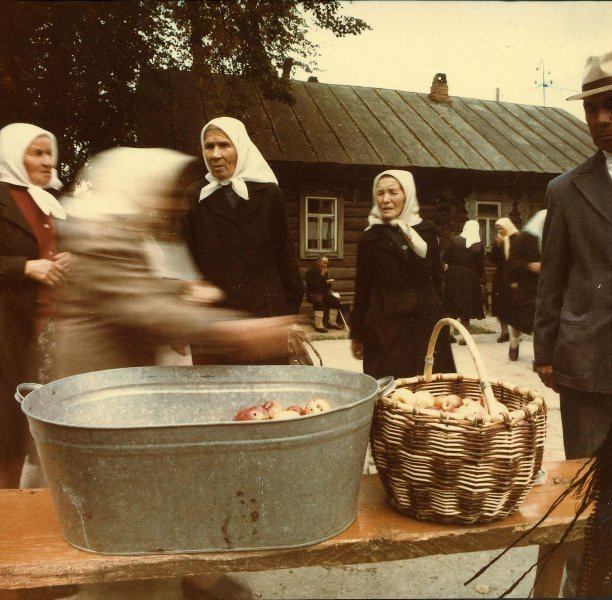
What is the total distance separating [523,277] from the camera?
485cm

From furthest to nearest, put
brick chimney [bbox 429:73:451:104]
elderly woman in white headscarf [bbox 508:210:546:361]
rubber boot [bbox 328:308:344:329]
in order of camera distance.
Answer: rubber boot [bbox 328:308:344:329] → elderly woman in white headscarf [bbox 508:210:546:361] → brick chimney [bbox 429:73:451:104]

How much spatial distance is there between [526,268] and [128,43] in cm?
392

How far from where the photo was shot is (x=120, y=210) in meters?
1.68

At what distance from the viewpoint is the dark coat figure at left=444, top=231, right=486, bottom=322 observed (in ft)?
11.7

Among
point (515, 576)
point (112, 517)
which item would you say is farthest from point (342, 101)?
point (515, 576)

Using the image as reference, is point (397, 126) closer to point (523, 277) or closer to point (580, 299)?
point (580, 299)

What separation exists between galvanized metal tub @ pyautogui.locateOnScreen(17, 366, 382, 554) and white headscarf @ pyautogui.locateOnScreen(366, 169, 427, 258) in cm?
172

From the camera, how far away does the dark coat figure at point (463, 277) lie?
3580mm

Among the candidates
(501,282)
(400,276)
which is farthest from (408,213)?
(501,282)

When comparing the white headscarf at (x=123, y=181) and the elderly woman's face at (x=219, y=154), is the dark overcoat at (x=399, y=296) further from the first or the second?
the white headscarf at (x=123, y=181)

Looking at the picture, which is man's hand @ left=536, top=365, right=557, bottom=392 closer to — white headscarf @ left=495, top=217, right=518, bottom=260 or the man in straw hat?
the man in straw hat

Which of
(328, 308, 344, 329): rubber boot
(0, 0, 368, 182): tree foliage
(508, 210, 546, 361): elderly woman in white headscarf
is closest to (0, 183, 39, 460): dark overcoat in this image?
(0, 0, 368, 182): tree foliage

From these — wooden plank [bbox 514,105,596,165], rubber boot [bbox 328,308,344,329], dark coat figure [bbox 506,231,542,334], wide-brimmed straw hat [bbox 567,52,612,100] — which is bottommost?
rubber boot [bbox 328,308,344,329]

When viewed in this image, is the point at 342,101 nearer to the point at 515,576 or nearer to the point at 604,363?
the point at 604,363
